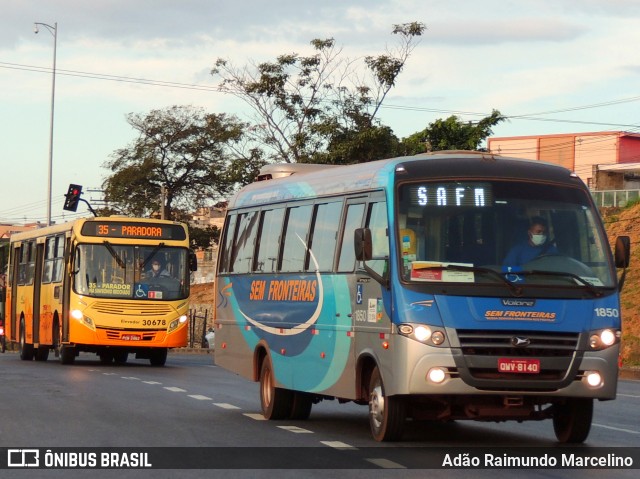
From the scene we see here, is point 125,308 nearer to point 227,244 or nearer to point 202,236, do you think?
point 227,244

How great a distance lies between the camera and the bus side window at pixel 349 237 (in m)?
14.6

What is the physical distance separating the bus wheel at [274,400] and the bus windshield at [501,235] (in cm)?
387

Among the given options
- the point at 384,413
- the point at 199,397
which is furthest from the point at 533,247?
the point at 199,397

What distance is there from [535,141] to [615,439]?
269 ft

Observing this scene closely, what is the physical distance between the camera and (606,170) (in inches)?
3477

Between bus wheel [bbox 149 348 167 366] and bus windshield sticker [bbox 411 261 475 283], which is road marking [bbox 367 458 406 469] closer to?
bus windshield sticker [bbox 411 261 475 283]

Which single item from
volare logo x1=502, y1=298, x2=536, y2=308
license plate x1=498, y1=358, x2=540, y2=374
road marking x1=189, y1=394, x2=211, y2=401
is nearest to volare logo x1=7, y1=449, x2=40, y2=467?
license plate x1=498, y1=358, x2=540, y2=374

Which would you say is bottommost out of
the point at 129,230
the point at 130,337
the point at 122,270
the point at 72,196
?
the point at 130,337

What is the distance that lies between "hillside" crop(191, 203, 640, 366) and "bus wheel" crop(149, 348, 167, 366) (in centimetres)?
1303

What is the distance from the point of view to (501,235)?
13336 millimetres

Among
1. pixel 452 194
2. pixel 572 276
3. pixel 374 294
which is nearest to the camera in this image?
pixel 572 276

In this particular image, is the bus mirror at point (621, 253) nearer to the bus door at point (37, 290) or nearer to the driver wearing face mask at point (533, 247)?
the driver wearing face mask at point (533, 247)

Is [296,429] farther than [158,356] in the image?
No

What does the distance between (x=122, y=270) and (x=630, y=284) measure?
72.0 ft
